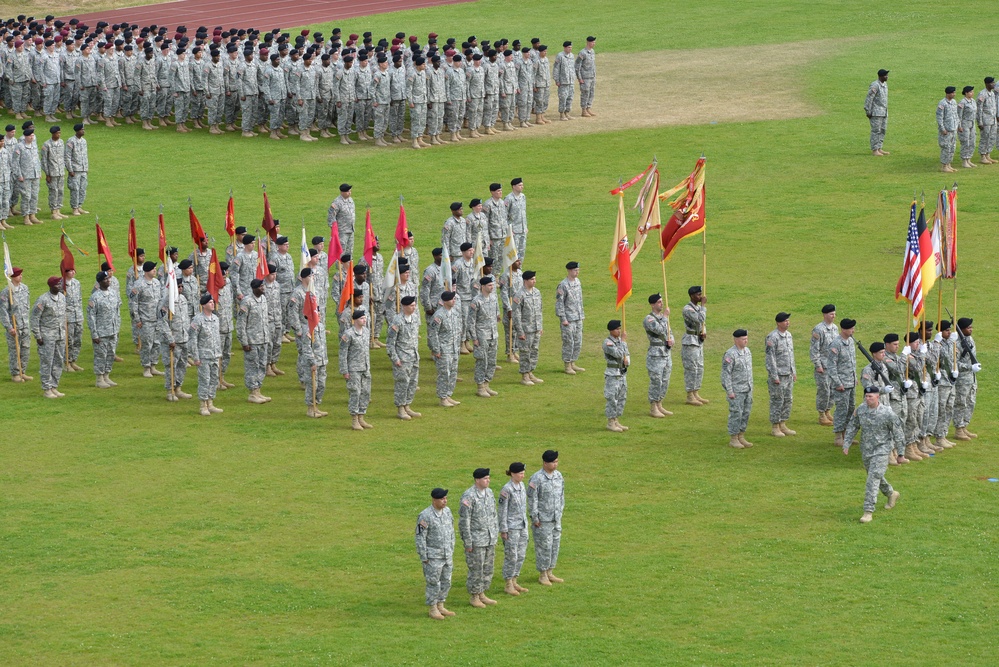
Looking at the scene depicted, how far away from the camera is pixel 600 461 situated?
808 inches

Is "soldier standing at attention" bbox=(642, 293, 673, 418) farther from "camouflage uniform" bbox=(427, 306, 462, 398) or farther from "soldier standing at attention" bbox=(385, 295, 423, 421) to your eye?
"soldier standing at attention" bbox=(385, 295, 423, 421)

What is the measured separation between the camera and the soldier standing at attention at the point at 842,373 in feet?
68.6

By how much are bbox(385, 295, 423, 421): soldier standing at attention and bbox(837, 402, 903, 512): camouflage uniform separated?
6.47 meters

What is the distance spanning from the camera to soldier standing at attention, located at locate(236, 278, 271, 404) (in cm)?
2302

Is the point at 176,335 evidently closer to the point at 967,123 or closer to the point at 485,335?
the point at 485,335

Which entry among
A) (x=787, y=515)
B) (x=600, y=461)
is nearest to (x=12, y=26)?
(x=600, y=461)

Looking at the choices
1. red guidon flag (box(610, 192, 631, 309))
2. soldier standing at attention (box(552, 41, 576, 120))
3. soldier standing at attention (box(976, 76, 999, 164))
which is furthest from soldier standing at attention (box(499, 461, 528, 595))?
soldier standing at attention (box(552, 41, 576, 120))

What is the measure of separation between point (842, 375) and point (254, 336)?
833cm

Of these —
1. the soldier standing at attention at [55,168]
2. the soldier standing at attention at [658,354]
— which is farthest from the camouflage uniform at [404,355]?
the soldier standing at attention at [55,168]

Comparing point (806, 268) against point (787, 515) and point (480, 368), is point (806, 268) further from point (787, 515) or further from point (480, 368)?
point (787, 515)

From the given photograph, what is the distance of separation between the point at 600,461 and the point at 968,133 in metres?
17.1

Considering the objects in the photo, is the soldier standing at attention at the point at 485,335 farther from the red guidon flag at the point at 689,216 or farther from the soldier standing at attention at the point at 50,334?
the soldier standing at attention at the point at 50,334

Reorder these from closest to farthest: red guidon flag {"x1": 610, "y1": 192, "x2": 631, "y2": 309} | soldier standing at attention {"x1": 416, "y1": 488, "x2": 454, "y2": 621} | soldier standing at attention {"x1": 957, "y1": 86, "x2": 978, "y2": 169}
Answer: soldier standing at attention {"x1": 416, "y1": 488, "x2": 454, "y2": 621}, red guidon flag {"x1": 610, "y1": 192, "x2": 631, "y2": 309}, soldier standing at attention {"x1": 957, "y1": 86, "x2": 978, "y2": 169}

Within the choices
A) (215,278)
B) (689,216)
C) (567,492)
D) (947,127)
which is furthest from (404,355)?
(947,127)
